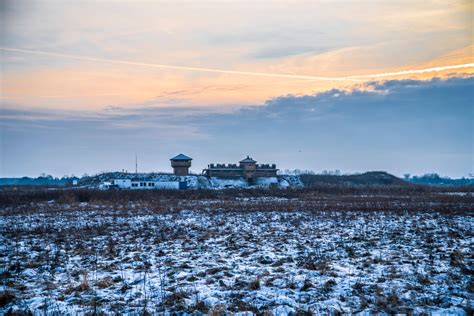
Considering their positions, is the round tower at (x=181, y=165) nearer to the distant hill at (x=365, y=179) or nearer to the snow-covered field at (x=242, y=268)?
the distant hill at (x=365, y=179)

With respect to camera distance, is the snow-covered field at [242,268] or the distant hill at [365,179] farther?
the distant hill at [365,179]

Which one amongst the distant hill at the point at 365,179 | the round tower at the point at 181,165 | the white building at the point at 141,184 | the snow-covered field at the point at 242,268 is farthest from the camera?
the distant hill at the point at 365,179

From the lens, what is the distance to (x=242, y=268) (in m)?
11.5

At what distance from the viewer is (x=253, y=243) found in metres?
15.6

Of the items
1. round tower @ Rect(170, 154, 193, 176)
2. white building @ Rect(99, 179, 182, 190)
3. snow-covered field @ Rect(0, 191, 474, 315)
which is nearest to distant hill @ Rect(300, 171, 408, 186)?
round tower @ Rect(170, 154, 193, 176)

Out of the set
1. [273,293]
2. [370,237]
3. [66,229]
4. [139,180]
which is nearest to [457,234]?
[370,237]

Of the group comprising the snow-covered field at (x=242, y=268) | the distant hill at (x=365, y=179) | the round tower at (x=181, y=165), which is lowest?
the snow-covered field at (x=242, y=268)

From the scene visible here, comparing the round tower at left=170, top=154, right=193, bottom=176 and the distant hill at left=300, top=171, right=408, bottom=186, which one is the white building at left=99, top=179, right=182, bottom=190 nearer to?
the round tower at left=170, top=154, right=193, bottom=176

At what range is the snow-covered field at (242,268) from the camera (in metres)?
8.44

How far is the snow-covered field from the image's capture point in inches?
332

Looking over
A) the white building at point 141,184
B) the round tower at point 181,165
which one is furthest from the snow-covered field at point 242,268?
the round tower at point 181,165

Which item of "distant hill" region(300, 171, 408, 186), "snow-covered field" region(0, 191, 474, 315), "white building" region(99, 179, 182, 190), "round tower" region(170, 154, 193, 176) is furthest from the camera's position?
"distant hill" region(300, 171, 408, 186)

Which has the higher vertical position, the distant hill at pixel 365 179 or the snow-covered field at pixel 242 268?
the distant hill at pixel 365 179

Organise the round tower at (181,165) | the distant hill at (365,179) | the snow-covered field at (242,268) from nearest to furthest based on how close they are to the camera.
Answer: the snow-covered field at (242,268) → the round tower at (181,165) → the distant hill at (365,179)
